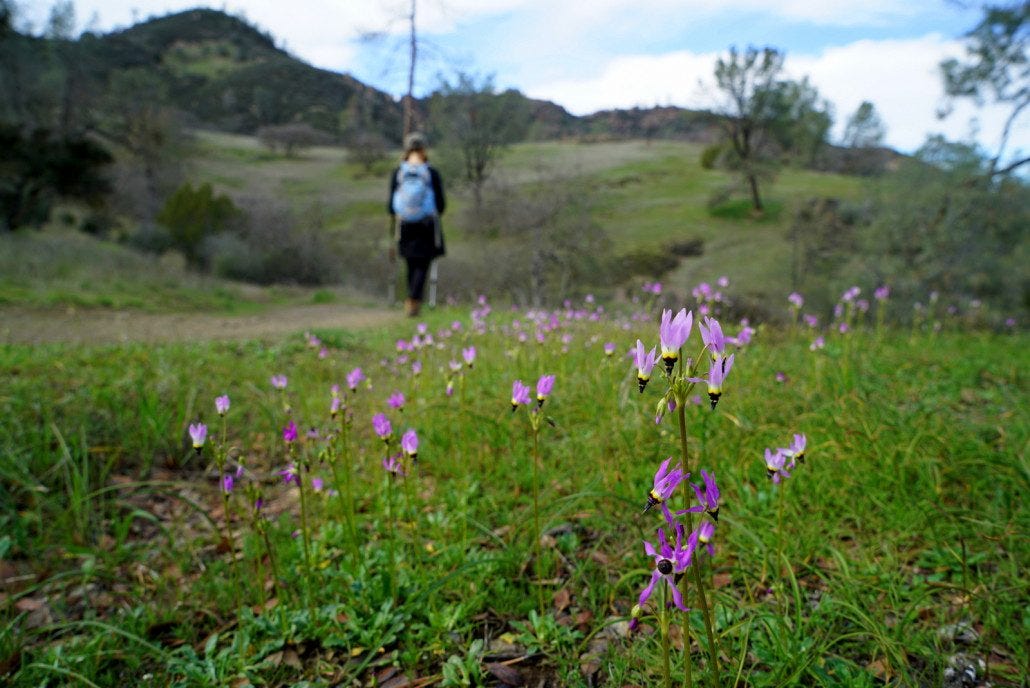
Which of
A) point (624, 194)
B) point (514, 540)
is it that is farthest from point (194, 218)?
point (624, 194)

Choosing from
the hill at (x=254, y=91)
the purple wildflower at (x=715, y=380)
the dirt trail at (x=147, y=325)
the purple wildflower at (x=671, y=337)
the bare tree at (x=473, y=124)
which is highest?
the hill at (x=254, y=91)

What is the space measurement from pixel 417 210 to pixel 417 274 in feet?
3.71

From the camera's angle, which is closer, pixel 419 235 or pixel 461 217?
pixel 419 235

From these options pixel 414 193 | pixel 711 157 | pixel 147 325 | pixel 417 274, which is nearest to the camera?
pixel 147 325

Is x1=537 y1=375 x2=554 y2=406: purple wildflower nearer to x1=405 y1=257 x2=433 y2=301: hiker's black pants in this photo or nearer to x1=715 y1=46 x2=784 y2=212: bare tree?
x1=405 y1=257 x2=433 y2=301: hiker's black pants

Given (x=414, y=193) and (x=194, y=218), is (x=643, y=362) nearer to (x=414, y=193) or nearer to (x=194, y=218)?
(x=414, y=193)

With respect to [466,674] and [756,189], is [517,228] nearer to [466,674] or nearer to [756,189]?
[466,674]

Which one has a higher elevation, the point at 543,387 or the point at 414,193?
the point at 414,193

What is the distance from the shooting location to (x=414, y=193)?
841cm

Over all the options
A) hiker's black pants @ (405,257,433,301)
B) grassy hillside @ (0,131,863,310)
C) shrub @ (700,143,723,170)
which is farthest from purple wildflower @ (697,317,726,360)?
shrub @ (700,143,723,170)

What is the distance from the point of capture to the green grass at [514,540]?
58.2 inches

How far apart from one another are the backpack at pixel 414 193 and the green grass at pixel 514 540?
5.28 m

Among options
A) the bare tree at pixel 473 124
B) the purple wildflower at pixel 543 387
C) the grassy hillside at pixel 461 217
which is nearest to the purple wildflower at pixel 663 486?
the purple wildflower at pixel 543 387

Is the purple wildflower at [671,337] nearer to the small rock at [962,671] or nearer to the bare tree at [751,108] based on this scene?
the small rock at [962,671]
